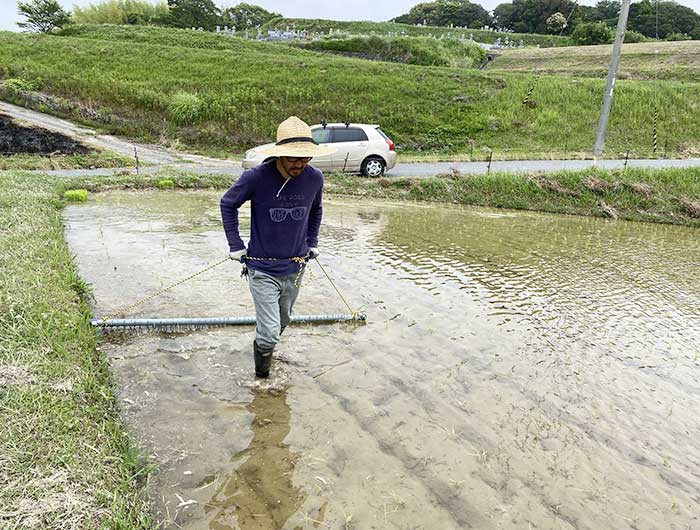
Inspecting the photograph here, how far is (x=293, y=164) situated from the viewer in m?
3.68

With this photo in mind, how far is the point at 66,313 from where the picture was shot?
421 centimetres

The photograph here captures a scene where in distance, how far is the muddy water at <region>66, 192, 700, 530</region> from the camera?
2883 millimetres

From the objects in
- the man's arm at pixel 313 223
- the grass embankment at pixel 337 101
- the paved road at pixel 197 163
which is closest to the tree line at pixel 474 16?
the grass embankment at pixel 337 101

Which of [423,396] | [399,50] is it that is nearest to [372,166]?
[423,396]

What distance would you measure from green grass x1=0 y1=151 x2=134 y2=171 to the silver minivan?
6006 millimetres

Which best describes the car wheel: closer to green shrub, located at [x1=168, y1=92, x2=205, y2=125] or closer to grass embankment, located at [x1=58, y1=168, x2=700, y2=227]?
grass embankment, located at [x1=58, y1=168, x2=700, y2=227]

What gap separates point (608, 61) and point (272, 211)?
39.6 m

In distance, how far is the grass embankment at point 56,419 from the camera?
2.27 m

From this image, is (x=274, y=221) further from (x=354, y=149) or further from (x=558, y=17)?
(x=558, y=17)

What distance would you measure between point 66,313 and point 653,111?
26.6 meters

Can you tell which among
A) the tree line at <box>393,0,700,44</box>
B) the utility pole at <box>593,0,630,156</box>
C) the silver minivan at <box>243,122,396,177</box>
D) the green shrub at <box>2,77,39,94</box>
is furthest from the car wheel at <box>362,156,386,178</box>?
the tree line at <box>393,0,700,44</box>

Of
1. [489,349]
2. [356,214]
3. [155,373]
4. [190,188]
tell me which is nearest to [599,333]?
[489,349]

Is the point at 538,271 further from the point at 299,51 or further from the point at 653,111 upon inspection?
the point at 299,51

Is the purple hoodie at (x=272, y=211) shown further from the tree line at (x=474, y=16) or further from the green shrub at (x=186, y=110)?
the tree line at (x=474, y=16)
